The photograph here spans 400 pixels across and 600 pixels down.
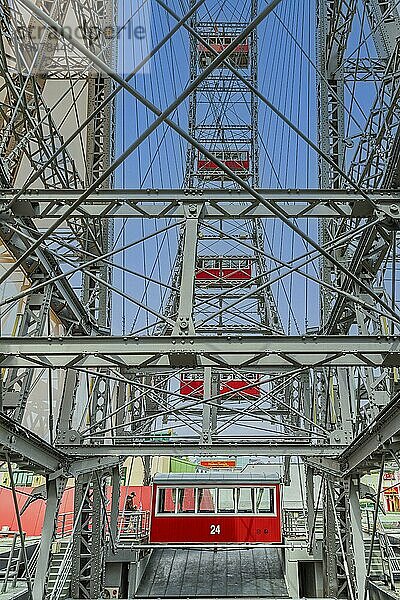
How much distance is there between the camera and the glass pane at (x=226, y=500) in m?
18.5

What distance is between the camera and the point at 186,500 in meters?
18.6

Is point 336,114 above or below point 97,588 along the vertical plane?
above

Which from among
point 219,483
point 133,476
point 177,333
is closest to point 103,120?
point 177,333

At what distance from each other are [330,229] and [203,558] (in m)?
10.6

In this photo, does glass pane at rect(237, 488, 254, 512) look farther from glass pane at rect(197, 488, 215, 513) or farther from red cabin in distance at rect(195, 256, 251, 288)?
red cabin in distance at rect(195, 256, 251, 288)

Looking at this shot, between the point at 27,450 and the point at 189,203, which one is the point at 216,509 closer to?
the point at 27,450

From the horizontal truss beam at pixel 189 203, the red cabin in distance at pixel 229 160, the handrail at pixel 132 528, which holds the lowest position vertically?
the handrail at pixel 132 528

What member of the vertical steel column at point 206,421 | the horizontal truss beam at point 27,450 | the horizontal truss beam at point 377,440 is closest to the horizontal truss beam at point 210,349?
the horizontal truss beam at point 377,440

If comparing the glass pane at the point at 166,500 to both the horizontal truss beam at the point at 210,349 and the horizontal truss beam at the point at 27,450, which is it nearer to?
the horizontal truss beam at the point at 27,450

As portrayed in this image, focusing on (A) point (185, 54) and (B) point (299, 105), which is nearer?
(B) point (299, 105)

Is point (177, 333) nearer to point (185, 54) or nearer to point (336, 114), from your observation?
point (336, 114)

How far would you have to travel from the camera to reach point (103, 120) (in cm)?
1364

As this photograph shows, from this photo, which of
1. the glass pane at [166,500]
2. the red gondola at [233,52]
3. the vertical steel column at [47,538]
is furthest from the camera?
the red gondola at [233,52]

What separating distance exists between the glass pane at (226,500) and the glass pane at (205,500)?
19cm
